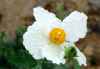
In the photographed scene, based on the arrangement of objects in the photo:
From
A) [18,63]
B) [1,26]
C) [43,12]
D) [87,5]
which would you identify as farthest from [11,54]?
[87,5]

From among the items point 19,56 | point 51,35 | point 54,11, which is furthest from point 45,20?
point 54,11

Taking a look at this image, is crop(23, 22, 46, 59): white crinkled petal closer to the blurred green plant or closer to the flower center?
the flower center

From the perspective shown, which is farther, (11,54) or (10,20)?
(10,20)

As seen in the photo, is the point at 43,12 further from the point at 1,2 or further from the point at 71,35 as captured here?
the point at 1,2

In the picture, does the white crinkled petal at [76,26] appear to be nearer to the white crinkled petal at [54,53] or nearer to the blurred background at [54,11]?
the white crinkled petal at [54,53]

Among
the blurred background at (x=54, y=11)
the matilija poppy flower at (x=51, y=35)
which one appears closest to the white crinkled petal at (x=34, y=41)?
the matilija poppy flower at (x=51, y=35)

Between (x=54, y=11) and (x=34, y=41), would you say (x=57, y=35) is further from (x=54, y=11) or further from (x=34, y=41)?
(x=54, y=11)
